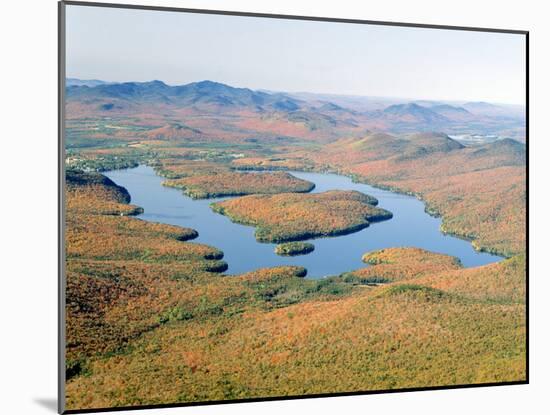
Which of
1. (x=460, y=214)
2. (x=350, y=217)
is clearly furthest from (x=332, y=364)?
(x=460, y=214)

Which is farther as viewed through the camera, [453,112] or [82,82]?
[453,112]

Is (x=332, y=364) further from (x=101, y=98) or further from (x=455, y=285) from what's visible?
(x=101, y=98)

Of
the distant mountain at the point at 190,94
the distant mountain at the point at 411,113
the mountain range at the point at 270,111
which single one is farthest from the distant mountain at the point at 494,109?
the distant mountain at the point at 190,94

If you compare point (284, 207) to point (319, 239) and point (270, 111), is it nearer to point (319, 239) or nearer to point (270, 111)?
point (319, 239)

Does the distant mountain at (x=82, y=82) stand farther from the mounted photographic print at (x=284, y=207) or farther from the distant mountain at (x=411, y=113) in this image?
the distant mountain at (x=411, y=113)

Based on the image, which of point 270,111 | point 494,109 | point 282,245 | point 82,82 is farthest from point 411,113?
point 82,82
